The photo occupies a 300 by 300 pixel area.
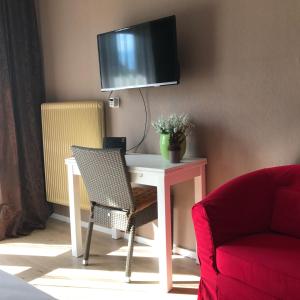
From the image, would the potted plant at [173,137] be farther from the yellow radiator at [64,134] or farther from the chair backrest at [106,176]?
the yellow radiator at [64,134]

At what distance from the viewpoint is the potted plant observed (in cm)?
252

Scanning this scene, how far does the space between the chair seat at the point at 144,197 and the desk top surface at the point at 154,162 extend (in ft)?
0.77

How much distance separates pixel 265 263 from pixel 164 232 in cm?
75

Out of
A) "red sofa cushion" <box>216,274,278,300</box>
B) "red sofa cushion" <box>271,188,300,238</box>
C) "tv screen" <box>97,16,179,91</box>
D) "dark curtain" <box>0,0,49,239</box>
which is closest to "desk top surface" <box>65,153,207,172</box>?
"tv screen" <box>97,16,179,91</box>

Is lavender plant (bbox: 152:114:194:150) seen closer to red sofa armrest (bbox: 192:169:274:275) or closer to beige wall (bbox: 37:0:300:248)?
beige wall (bbox: 37:0:300:248)

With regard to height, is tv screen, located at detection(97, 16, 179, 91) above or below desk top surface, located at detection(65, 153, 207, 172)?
above

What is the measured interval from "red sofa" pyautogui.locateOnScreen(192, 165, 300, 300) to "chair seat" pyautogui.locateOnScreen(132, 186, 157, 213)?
2.05 feet

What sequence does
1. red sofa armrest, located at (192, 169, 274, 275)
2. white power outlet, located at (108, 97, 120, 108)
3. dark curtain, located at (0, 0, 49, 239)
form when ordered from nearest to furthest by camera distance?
red sofa armrest, located at (192, 169, 274, 275) < white power outlet, located at (108, 97, 120, 108) < dark curtain, located at (0, 0, 49, 239)

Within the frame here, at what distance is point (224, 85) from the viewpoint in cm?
254

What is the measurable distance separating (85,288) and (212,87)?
1496mm

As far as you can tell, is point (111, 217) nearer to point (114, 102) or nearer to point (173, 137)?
point (173, 137)

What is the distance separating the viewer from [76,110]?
3354mm

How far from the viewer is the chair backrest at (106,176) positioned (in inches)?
94.0

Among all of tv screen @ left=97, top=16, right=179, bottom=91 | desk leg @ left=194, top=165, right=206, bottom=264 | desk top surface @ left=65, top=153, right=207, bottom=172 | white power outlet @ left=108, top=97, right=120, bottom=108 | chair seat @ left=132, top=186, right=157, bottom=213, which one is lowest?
chair seat @ left=132, top=186, right=157, bottom=213
